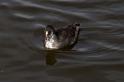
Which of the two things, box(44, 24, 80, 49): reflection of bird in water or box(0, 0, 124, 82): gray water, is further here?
box(44, 24, 80, 49): reflection of bird in water

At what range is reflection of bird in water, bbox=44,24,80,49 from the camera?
12422 mm

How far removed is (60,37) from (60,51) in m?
0.40

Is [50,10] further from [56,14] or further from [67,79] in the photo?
[67,79]

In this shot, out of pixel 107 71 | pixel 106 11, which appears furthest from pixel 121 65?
pixel 106 11

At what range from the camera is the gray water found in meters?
11.6

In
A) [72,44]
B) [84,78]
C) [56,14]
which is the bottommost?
[84,78]

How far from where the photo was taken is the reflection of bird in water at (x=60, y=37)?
12.4 m

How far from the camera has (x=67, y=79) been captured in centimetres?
1136

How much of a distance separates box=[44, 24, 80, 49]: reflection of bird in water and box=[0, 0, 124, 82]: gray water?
6.9 inches

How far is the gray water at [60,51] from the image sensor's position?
38.0 ft

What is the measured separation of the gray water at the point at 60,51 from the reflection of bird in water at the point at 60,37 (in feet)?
0.58

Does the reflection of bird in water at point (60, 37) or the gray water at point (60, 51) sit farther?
the reflection of bird in water at point (60, 37)

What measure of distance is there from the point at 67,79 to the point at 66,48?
1715mm

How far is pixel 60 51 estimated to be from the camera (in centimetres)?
1273
